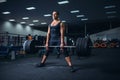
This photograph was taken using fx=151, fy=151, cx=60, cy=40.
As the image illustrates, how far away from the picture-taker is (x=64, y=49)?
2900mm

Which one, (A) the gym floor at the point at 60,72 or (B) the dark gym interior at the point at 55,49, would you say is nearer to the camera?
(A) the gym floor at the point at 60,72

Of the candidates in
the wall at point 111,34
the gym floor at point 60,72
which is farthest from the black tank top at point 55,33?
the wall at point 111,34

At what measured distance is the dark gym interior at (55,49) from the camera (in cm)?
256

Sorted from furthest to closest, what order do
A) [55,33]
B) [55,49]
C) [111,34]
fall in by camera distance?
[111,34] < [55,49] < [55,33]

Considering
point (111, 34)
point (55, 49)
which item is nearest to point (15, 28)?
point (111, 34)

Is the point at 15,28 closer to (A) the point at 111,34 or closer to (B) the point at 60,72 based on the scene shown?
(A) the point at 111,34

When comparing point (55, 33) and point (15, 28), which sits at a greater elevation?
point (15, 28)

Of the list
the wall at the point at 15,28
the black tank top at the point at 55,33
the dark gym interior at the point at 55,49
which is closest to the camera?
the dark gym interior at the point at 55,49

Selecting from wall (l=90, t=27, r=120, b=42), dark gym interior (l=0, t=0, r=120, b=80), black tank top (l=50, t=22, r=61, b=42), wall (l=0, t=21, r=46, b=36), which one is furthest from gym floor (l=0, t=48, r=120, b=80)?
wall (l=90, t=27, r=120, b=42)

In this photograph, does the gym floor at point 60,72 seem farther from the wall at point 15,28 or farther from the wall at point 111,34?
the wall at point 111,34

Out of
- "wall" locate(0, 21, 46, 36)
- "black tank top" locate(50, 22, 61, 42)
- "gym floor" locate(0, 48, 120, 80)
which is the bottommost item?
"gym floor" locate(0, 48, 120, 80)

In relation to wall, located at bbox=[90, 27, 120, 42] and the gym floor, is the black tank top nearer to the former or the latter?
the gym floor

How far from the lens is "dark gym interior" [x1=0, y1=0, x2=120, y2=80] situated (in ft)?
8.39

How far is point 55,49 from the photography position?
12.5 feet
